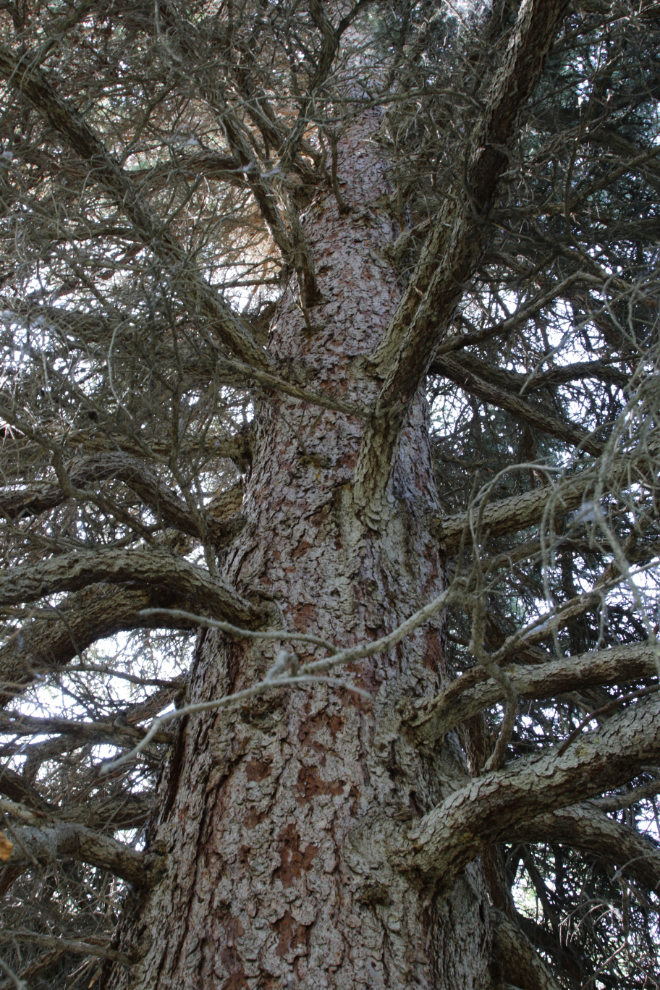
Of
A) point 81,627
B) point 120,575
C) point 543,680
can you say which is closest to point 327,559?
point 120,575

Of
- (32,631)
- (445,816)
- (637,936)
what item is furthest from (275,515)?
(637,936)

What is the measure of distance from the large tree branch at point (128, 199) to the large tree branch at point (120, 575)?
82cm

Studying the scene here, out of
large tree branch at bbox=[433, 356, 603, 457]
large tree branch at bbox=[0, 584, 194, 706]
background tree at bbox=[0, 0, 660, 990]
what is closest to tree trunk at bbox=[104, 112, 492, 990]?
background tree at bbox=[0, 0, 660, 990]

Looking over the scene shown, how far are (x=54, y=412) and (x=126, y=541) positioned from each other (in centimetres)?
56

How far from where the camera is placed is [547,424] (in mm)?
3006

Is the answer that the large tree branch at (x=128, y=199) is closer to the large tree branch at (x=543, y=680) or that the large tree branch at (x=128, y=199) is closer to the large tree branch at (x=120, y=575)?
the large tree branch at (x=120, y=575)

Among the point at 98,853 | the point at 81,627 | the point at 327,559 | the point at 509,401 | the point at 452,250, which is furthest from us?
the point at 509,401

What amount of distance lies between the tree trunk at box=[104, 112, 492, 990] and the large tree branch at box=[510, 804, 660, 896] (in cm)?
22

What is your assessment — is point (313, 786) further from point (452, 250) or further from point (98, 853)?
point (452, 250)

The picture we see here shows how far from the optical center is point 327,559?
2.10 meters

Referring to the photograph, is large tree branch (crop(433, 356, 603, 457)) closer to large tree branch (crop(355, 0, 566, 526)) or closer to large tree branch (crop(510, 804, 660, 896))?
large tree branch (crop(355, 0, 566, 526))

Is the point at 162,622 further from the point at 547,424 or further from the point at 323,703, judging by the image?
the point at 547,424

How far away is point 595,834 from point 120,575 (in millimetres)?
1397

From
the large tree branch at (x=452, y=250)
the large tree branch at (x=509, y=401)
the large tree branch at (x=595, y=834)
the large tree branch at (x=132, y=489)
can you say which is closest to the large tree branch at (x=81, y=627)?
the large tree branch at (x=132, y=489)
